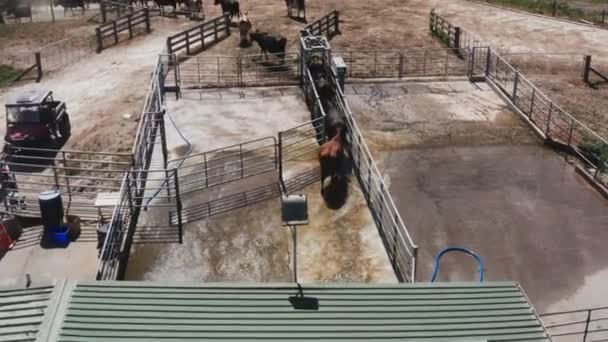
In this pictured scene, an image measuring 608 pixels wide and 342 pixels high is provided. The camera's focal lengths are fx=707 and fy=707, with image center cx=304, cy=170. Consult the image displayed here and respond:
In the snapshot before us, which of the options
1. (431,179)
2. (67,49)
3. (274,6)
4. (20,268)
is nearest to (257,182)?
(431,179)

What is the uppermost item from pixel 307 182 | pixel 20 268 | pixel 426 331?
pixel 426 331

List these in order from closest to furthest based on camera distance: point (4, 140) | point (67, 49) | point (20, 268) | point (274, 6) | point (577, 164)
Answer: point (20, 268)
point (577, 164)
point (4, 140)
point (67, 49)
point (274, 6)

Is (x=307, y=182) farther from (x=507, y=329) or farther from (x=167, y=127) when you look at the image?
(x=507, y=329)

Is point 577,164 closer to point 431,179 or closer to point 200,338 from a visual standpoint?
point 431,179

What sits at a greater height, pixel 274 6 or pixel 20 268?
pixel 274 6

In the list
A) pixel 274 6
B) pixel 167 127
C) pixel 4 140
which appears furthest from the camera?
pixel 274 6

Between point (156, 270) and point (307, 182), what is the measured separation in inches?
222

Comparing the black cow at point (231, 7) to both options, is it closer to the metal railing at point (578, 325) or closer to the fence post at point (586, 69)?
the fence post at point (586, 69)

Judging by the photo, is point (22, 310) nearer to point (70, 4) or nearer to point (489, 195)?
point (489, 195)

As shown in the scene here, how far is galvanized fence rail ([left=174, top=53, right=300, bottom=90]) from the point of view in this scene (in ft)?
95.5

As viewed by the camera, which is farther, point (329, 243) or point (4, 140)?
point (4, 140)

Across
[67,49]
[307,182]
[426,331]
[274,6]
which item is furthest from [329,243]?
[274,6]

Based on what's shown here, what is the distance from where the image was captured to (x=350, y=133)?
22391 millimetres

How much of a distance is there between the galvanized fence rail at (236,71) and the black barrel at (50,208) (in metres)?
9.93
